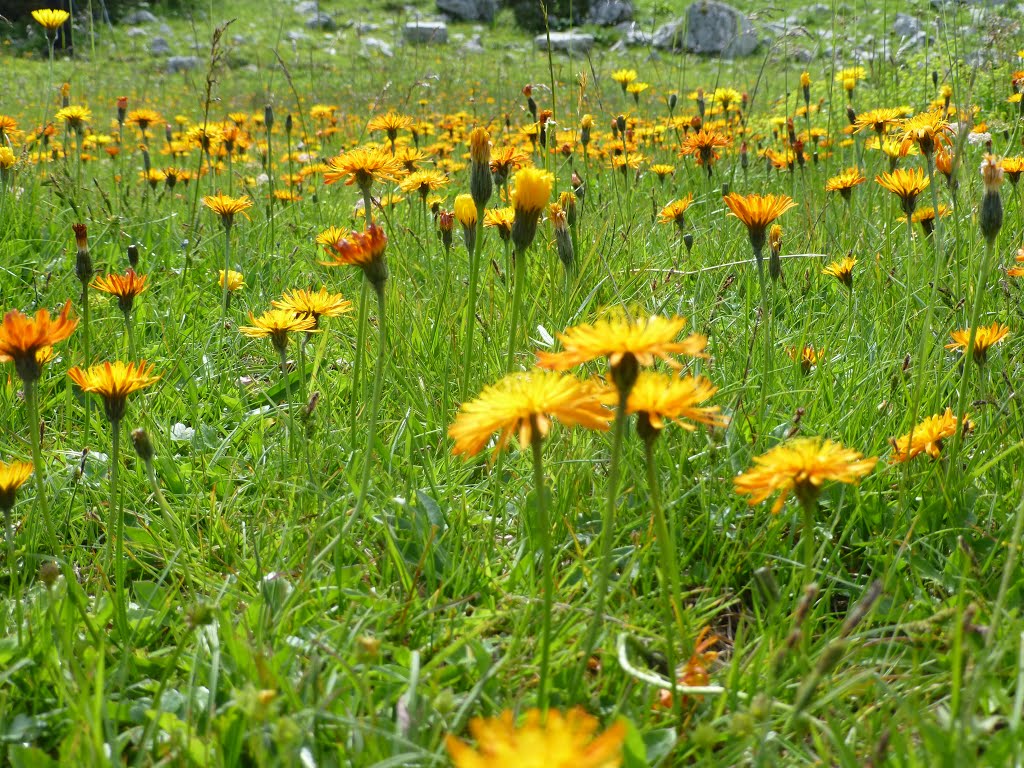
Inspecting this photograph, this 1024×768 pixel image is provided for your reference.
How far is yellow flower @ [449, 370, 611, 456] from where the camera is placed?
0.78 meters

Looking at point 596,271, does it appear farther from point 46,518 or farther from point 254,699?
point 254,699

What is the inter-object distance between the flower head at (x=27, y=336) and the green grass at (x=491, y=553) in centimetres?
26

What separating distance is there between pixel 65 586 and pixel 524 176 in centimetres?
83

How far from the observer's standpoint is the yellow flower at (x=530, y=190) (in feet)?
4.06

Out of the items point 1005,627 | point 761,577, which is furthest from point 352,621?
point 1005,627

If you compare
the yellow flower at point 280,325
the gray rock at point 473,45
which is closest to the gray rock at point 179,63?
the gray rock at point 473,45

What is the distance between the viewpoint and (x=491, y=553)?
1259mm

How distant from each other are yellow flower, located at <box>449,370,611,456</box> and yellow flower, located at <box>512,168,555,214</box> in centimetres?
48

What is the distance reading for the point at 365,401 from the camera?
1.67 meters

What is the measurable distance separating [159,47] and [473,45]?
631 cm

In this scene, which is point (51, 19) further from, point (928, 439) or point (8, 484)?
point (928, 439)

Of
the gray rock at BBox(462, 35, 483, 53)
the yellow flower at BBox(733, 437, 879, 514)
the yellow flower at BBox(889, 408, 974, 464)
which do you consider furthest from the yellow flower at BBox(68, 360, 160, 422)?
the gray rock at BBox(462, 35, 483, 53)

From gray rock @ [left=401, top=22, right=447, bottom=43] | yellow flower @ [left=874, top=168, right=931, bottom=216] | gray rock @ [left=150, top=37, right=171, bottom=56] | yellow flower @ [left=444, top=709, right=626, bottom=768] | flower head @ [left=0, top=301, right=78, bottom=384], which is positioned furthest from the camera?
gray rock @ [left=150, top=37, right=171, bottom=56]

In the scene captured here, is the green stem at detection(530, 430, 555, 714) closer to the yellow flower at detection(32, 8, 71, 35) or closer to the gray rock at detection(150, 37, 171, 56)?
the yellow flower at detection(32, 8, 71, 35)
